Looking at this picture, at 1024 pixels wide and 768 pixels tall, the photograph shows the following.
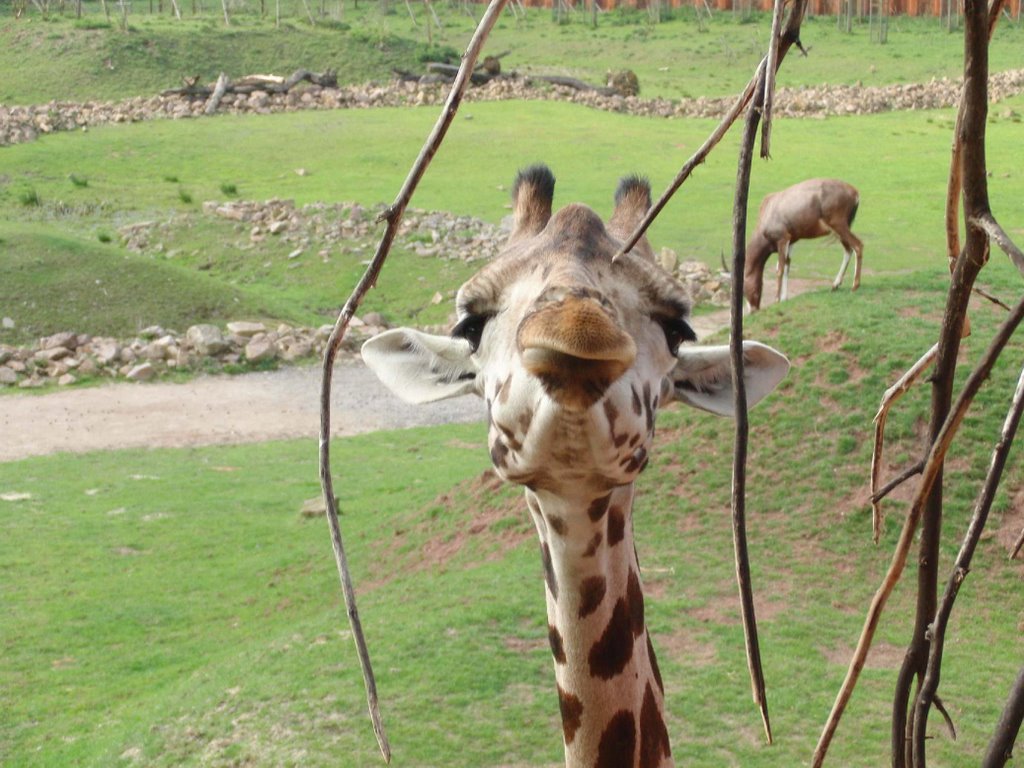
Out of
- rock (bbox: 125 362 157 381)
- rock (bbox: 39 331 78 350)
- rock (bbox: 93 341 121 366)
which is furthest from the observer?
rock (bbox: 39 331 78 350)

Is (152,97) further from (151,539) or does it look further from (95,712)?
(95,712)

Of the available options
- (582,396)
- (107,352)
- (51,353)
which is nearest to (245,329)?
(107,352)

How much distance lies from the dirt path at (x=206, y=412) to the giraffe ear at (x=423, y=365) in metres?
11.7

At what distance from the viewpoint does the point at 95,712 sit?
22.9ft

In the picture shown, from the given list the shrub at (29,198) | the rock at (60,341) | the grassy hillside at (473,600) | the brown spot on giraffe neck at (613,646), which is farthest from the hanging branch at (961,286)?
the shrub at (29,198)

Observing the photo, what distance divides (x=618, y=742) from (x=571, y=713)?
0.45ft

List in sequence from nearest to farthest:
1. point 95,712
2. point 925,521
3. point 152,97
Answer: point 925,521 < point 95,712 < point 152,97

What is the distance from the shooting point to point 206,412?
617 inches

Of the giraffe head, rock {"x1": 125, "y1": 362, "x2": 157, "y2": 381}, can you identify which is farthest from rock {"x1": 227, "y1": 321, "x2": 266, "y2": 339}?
the giraffe head

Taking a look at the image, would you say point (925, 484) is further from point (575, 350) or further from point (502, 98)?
point (502, 98)

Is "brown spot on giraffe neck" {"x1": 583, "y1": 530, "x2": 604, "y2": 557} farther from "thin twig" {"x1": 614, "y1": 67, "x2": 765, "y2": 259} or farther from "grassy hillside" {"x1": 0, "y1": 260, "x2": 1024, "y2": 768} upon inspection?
"grassy hillside" {"x1": 0, "y1": 260, "x2": 1024, "y2": 768}

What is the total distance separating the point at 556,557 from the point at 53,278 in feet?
59.6

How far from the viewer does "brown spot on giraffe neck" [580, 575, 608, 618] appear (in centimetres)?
278

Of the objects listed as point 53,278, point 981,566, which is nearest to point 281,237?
point 53,278
